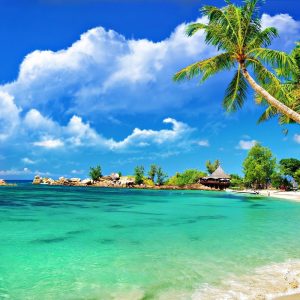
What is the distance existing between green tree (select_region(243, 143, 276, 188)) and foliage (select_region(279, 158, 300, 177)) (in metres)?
7.65

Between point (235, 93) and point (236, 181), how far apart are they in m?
70.7

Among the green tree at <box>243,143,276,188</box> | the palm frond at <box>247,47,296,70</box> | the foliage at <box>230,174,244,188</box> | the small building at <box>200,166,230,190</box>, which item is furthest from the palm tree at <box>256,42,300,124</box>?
the foliage at <box>230,174,244,188</box>

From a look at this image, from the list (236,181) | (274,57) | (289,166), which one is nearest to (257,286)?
(274,57)

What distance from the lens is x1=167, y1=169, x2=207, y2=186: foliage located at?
302ft

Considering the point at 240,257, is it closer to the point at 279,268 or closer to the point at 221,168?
the point at 279,268

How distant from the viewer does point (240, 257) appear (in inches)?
363

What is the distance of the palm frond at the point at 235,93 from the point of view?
41.7ft

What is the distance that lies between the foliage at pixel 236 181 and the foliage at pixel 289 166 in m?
20.2

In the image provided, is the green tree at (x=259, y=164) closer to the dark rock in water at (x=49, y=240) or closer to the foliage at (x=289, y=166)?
the foliage at (x=289, y=166)

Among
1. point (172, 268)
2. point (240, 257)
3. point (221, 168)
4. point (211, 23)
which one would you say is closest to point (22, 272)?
point (172, 268)

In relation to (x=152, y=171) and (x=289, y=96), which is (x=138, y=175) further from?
(x=289, y=96)

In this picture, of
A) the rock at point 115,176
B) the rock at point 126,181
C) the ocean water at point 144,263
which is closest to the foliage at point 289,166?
the ocean water at point 144,263

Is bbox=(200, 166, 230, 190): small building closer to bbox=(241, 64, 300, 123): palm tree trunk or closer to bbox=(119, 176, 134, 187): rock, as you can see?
bbox=(119, 176, 134, 187): rock

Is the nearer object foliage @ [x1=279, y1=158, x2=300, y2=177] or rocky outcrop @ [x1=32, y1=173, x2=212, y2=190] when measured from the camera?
foliage @ [x1=279, y1=158, x2=300, y2=177]
